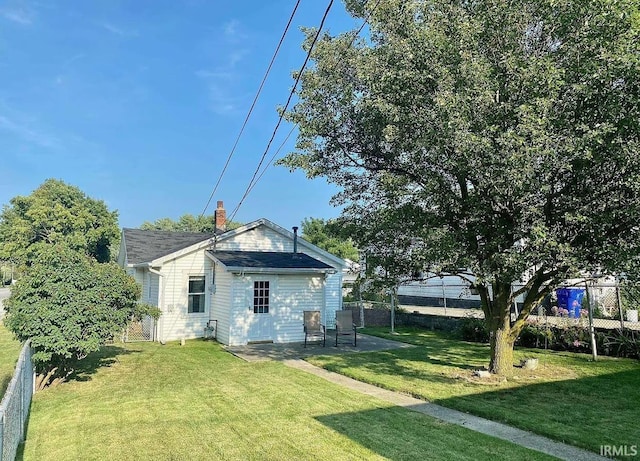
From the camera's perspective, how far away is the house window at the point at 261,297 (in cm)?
1526

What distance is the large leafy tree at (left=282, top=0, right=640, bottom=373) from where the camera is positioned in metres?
6.68

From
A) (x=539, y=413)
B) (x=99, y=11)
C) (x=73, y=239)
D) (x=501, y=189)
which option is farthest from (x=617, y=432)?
(x=73, y=239)

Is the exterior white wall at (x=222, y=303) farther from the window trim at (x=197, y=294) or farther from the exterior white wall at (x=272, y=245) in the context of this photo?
the exterior white wall at (x=272, y=245)

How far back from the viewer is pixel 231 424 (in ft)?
21.2

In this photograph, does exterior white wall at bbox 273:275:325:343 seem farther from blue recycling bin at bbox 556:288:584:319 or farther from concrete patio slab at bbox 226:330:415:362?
blue recycling bin at bbox 556:288:584:319

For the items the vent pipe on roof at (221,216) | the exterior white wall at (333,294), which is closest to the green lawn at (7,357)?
the vent pipe on roof at (221,216)

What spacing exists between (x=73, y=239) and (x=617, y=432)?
2091 inches

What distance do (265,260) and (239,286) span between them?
5.73ft

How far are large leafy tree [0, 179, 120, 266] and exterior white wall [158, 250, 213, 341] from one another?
36.2m

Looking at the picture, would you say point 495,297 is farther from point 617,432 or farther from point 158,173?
point 158,173

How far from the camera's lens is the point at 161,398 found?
803cm

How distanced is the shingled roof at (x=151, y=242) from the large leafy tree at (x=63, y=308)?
28.2 ft

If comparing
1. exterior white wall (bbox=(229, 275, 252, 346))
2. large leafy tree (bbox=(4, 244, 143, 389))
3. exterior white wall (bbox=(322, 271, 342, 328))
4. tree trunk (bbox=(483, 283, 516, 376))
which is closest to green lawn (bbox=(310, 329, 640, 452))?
tree trunk (bbox=(483, 283, 516, 376))

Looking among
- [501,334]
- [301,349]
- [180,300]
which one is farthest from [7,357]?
[501,334]
